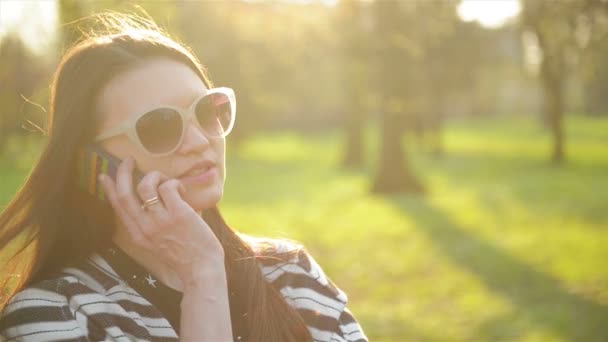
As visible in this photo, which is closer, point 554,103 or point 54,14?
point 54,14

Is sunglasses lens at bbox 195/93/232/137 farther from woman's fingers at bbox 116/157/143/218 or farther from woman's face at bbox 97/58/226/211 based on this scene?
woman's fingers at bbox 116/157/143/218

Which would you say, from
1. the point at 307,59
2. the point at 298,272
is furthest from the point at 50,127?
the point at 307,59

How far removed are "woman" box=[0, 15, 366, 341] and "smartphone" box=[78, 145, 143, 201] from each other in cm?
1

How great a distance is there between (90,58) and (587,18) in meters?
13.8

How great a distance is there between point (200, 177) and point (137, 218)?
0.87 ft

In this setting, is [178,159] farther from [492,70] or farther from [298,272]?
[492,70]

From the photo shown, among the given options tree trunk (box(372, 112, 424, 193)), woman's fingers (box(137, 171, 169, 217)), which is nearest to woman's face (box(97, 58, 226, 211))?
woman's fingers (box(137, 171, 169, 217))

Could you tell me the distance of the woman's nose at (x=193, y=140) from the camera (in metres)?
2.56

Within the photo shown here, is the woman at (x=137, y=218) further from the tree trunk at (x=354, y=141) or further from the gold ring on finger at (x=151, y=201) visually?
the tree trunk at (x=354, y=141)

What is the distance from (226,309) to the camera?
7.81 ft

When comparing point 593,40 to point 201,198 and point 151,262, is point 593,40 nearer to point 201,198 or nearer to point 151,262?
point 201,198

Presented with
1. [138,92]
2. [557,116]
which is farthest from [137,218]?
[557,116]

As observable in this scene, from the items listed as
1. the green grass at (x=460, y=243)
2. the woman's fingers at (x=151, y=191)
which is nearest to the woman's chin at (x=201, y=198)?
the woman's fingers at (x=151, y=191)

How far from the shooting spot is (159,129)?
2.48 m
